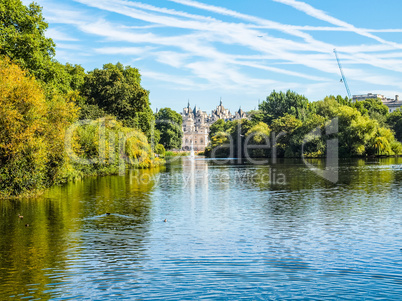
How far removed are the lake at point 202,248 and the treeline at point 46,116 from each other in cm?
306

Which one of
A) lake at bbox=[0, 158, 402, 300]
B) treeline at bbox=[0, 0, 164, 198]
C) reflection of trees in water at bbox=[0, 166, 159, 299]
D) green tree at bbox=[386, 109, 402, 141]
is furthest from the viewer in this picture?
green tree at bbox=[386, 109, 402, 141]

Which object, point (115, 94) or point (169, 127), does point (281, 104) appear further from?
point (115, 94)

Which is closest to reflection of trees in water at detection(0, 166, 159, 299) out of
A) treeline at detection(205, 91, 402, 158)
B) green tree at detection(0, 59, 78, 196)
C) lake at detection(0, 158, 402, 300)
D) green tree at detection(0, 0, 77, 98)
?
lake at detection(0, 158, 402, 300)

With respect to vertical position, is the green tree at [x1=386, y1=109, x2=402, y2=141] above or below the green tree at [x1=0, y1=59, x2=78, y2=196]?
above

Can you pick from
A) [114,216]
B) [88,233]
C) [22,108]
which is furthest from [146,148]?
[88,233]

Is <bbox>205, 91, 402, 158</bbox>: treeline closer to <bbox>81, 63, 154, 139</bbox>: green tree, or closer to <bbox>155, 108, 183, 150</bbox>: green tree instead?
<bbox>155, 108, 183, 150</bbox>: green tree

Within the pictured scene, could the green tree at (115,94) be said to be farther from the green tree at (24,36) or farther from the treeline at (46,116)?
the green tree at (24,36)

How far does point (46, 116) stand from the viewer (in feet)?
109

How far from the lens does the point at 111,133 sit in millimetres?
56094

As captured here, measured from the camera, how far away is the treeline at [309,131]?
93.3 metres

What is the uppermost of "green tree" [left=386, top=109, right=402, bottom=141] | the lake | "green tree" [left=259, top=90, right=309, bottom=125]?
"green tree" [left=259, top=90, right=309, bottom=125]

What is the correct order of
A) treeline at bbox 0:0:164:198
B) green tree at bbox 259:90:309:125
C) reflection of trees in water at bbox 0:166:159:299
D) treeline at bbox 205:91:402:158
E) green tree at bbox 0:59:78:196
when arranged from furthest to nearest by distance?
green tree at bbox 259:90:309:125 < treeline at bbox 205:91:402:158 < treeline at bbox 0:0:164:198 < green tree at bbox 0:59:78:196 < reflection of trees in water at bbox 0:166:159:299

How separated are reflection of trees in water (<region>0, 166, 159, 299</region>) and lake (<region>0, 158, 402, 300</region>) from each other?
5cm

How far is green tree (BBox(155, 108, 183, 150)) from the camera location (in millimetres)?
172625
